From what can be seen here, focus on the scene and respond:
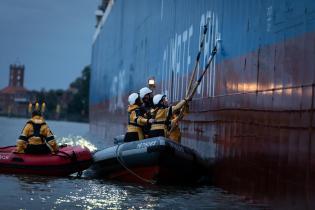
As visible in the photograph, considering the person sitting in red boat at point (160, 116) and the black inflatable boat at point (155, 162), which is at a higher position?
the person sitting in red boat at point (160, 116)

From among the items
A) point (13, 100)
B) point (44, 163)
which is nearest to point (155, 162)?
point (44, 163)

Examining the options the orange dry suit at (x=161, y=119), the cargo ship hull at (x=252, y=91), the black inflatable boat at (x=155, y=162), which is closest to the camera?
the cargo ship hull at (x=252, y=91)

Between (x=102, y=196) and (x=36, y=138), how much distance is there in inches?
125

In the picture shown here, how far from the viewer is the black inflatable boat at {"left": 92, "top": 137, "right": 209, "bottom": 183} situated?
11.2m

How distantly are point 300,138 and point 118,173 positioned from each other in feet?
17.9

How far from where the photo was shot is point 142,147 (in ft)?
37.6

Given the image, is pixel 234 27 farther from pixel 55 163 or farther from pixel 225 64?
pixel 55 163

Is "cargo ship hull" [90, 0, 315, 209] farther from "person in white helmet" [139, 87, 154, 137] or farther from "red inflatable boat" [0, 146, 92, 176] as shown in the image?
"red inflatable boat" [0, 146, 92, 176]

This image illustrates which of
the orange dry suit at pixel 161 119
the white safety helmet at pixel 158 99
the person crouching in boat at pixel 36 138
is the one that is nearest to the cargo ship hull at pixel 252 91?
the orange dry suit at pixel 161 119

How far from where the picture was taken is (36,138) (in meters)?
12.8

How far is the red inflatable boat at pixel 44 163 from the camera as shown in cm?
1270

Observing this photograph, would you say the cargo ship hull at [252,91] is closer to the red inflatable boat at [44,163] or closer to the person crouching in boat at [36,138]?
the red inflatable boat at [44,163]

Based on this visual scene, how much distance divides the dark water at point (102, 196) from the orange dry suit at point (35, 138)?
0.63 metres

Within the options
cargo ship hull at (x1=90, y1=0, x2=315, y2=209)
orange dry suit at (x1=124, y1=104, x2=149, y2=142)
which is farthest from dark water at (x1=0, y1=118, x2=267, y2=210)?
orange dry suit at (x1=124, y1=104, x2=149, y2=142)
